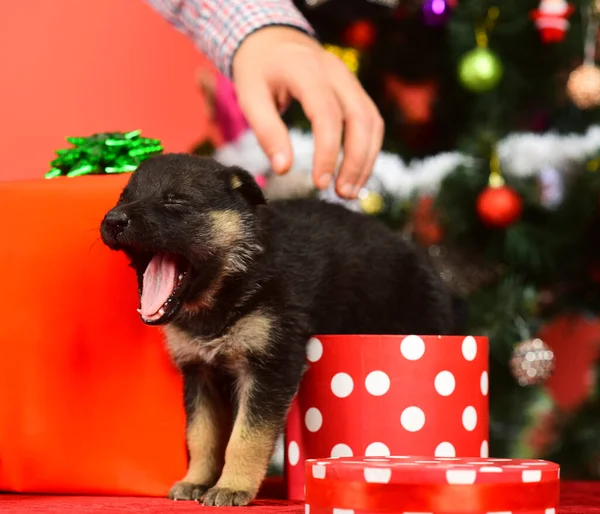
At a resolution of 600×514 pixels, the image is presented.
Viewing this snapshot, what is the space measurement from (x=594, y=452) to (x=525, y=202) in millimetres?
715

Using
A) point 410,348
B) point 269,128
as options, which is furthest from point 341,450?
point 269,128

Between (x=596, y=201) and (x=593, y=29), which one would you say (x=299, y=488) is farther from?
(x=593, y=29)

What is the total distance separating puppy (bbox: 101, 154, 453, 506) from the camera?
3.95 feet

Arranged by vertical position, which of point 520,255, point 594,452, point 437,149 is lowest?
point 594,452

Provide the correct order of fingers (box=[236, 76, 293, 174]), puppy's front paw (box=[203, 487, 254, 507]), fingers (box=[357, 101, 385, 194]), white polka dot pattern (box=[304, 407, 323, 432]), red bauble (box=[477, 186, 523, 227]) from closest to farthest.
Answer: puppy's front paw (box=[203, 487, 254, 507]) < white polka dot pattern (box=[304, 407, 323, 432]) < fingers (box=[236, 76, 293, 174]) < fingers (box=[357, 101, 385, 194]) < red bauble (box=[477, 186, 523, 227])

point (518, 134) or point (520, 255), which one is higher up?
point (518, 134)

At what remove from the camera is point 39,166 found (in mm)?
2789

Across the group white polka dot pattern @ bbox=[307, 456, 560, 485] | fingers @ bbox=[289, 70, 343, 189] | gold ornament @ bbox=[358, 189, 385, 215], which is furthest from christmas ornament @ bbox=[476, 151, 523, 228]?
white polka dot pattern @ bbox=[307, 456, 560, 485]

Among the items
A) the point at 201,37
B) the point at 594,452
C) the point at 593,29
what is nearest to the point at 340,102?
the point at 201,37

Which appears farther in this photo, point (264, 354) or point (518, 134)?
point (518, 134)

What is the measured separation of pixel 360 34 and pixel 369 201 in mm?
478

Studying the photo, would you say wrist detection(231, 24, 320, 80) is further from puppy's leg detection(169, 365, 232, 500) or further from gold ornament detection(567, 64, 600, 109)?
gold ornament detection(567, 64, 600, 109)

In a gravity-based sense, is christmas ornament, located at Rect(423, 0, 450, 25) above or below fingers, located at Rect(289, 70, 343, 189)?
above

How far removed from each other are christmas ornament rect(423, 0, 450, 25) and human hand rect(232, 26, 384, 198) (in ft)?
2.64
